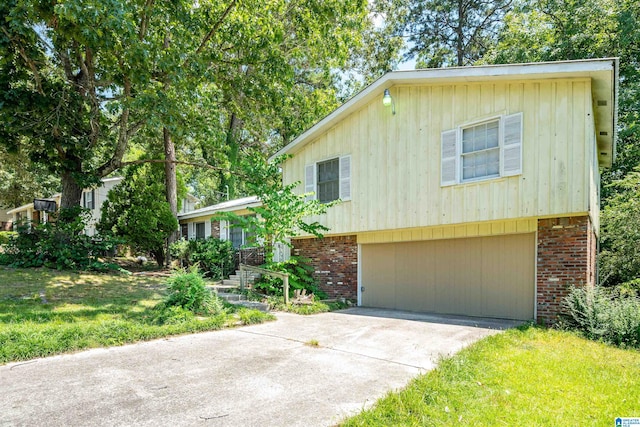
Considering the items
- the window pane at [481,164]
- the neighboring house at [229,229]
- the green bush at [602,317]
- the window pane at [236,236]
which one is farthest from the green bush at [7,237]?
the green bush at [602,317]

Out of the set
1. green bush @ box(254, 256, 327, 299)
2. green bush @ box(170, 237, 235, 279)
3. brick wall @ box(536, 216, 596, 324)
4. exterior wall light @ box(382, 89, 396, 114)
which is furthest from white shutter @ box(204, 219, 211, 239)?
brick wall @ box(536, 216, 596, 324)

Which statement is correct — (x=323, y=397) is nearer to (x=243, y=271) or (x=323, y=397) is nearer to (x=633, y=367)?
(x=633, y=367)

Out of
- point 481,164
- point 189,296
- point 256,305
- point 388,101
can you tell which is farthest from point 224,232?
point 481,164

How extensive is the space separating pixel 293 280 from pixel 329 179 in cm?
321

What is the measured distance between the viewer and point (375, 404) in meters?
3.47

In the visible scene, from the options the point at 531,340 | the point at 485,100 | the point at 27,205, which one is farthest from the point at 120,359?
the point at 27,205

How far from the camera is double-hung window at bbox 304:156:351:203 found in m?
10.8

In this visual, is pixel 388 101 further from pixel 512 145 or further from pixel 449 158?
pixel 512 145

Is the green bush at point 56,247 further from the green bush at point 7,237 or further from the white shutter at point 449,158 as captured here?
the white shutter at point 449,158

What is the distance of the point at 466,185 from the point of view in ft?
27.3

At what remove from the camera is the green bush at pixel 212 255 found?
14.2 metres

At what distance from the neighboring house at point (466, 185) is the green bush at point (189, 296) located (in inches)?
176

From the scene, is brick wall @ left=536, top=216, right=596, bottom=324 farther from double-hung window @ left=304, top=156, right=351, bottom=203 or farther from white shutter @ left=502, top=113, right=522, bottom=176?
double-hung window @ left=304, top=156, right=351, bottom=203

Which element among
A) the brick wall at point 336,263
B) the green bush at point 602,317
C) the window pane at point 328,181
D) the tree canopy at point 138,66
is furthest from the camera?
the window pane at point 328,181
